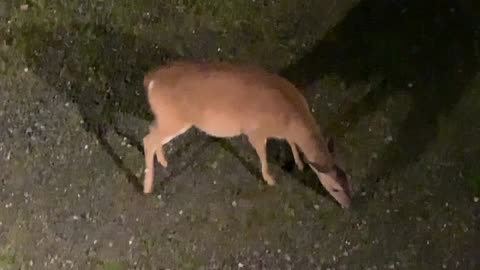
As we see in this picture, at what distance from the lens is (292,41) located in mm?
2064

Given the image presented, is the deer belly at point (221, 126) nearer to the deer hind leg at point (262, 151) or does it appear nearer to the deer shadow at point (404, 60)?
the deer hind leg at point (262, 151)

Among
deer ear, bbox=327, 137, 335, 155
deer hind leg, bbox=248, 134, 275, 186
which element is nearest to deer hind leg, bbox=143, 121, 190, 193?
deer hind leg, bbox=248, 134, 275, 186

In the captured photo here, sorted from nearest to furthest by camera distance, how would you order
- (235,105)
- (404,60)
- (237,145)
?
(235,105) → (237,145) → (404,60)

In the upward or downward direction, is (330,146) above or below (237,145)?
above

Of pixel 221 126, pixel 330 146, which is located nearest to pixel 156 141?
pixel 221 126

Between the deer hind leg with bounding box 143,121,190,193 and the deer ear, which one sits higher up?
the deer ear

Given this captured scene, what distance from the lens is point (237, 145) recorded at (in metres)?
1.94

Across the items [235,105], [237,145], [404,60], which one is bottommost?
[237,145]

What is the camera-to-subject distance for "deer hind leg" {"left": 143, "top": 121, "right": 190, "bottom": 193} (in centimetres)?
172

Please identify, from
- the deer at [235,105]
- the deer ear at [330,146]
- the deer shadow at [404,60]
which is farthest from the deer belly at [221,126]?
the deer shadow at [404,60]

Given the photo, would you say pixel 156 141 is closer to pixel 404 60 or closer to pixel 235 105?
pixel 235 105

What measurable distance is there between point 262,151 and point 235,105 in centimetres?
15

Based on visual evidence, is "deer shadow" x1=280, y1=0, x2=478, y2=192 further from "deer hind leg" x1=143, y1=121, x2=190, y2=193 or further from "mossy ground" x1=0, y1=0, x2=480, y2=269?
"deer hind leg" x1=143, y1=121, x2=190, y2=193

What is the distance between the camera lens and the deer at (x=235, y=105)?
5.44 feet
